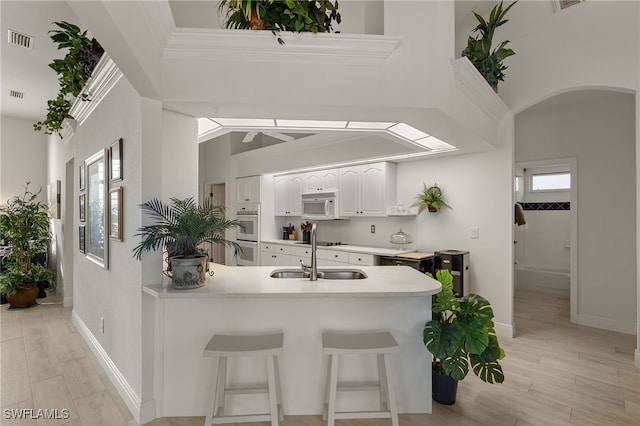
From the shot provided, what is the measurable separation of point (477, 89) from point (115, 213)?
3203 millimetres

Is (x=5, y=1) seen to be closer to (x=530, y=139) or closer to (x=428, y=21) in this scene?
(x=428, y=21)

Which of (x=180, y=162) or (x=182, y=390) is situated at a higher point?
(x=180, y=162)

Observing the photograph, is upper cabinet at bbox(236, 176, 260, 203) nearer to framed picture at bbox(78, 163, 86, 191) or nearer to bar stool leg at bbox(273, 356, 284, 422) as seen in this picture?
framed picture at bbox(78, 163, 86, 191)

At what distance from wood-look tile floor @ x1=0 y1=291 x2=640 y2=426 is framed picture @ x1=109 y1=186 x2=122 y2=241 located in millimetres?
1230

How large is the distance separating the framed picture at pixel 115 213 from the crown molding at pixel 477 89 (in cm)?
264

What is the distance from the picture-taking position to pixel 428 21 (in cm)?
213

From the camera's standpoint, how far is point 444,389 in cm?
230

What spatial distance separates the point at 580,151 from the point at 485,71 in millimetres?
2126

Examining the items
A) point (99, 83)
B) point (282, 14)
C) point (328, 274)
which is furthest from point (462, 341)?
point (99, 83)

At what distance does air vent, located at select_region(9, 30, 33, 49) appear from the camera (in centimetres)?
327

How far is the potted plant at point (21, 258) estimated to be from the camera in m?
4.64

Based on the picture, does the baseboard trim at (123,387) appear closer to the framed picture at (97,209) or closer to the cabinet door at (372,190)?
the framed picture at (97,209)

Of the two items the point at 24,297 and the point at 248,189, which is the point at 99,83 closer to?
the point at 248,189

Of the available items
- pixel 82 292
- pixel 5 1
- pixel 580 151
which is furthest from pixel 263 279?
pixel 580 151
